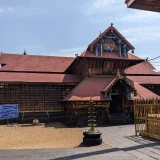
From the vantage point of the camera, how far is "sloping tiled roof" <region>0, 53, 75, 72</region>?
25509 mm

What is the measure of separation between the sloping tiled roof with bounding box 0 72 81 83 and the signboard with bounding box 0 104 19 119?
237 cm

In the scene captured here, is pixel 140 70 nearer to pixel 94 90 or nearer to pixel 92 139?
pixel 94 90

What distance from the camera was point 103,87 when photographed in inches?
792

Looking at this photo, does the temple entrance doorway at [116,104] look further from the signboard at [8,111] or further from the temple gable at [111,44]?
the signboard at [8,111]

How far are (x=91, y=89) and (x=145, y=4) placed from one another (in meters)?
13.8

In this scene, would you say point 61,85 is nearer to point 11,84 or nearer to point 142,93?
point 11,84

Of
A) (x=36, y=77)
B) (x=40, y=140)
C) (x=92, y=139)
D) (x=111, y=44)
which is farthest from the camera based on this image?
(x=36, y=77)

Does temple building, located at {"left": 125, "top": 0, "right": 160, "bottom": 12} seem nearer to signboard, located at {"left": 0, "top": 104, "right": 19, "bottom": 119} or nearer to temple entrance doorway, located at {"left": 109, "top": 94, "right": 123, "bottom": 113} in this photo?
temple entrance doorway, located at {"left": 109, "top": 94, "right": 123, "bottom": 113}

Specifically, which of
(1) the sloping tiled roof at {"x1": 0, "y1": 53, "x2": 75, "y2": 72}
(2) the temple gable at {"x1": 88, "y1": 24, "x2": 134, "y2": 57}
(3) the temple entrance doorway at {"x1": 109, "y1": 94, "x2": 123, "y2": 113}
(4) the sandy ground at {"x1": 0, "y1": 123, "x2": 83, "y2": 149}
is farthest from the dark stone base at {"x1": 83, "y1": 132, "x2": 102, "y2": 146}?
(1) the sloping tiled roof at {"x1": 0, "y1": 53, "x2": 75, "y2": 72}

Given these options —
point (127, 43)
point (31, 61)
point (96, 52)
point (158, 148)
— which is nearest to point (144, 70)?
point (127, 43)

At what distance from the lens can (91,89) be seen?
1991 cm

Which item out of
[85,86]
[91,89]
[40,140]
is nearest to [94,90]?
[91,89]

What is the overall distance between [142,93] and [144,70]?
343 inches

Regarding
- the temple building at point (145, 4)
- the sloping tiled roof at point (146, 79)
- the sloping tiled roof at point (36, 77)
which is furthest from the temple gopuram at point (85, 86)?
the temple building at point (145, 4)
